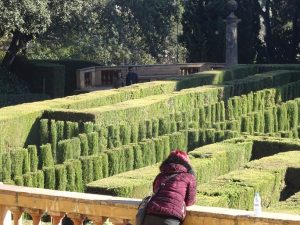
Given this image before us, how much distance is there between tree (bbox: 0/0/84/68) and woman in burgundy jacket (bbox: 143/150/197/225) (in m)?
22.6

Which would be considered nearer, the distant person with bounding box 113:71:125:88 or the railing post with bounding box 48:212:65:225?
the railing post with bounding box 48:212:65:225

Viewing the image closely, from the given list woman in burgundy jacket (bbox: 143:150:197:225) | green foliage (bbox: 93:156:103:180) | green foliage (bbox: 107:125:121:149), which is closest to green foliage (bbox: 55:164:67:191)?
green foliage (bbox: 93:156:103:180)

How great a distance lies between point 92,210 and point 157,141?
1050 cm

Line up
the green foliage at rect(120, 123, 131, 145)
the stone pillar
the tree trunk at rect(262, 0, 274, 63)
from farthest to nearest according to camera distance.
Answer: the tree trunk at rect(262, 0, 274, 63)
the stone pillar
the green foliage at rect(120, 123, 131, 145)

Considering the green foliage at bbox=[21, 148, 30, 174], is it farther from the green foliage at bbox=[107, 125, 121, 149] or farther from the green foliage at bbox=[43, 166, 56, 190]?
the green foliage at bbox=[107, 125, 121, 149]

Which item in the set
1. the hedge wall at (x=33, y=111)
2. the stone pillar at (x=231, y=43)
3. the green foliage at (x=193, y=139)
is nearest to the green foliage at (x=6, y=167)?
the hedge wall at (x=33, y=111)

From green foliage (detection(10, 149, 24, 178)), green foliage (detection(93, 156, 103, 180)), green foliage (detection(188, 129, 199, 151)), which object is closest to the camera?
green foliage (detection(93, 156, 103, 180))

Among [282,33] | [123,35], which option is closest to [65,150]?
[282,33]

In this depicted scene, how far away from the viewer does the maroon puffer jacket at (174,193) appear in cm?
603

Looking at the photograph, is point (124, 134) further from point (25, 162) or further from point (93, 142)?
point (25, 162)

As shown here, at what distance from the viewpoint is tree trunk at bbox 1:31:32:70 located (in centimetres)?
3219

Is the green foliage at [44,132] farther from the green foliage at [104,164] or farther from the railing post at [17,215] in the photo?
the railing post at [17,215]

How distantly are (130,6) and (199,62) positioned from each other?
6.17 m

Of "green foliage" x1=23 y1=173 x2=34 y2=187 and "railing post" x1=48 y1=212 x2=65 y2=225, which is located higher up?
"railing post" x1=48 y1=212 x2=65 y2=225
